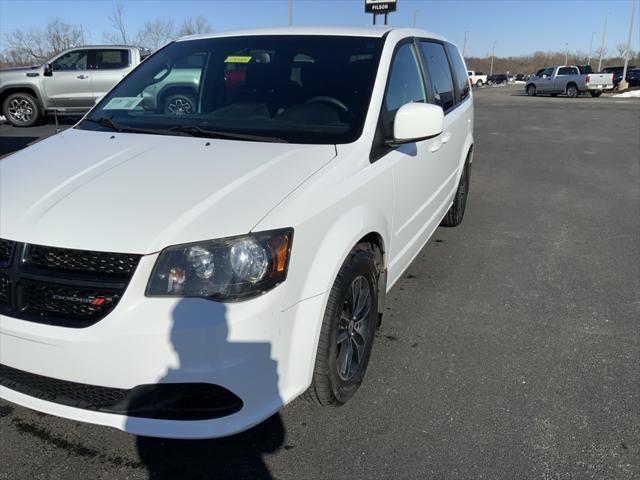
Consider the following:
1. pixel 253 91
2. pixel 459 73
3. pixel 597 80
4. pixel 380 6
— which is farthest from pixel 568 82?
pixel 253 91

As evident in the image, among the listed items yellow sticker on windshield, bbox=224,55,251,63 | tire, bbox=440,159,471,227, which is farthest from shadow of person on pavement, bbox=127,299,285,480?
tire, bbox=440,159,471,227

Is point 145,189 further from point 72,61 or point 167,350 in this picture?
point 72,61

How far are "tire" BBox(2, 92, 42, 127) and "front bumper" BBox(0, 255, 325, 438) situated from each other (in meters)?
13.3

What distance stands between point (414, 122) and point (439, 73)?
184 cm

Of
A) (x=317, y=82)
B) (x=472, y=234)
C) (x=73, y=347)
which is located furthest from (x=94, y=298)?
(x=472, y=234)

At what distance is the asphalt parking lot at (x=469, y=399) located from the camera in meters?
→ 2.34

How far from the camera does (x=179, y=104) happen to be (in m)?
3.45

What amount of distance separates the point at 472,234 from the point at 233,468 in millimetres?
3977

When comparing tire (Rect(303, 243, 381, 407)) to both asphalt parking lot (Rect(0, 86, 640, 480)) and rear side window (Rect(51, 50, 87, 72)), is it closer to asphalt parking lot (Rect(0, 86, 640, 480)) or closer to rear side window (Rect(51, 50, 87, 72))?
asphalt parking lot (Rect(0, 86, 640, 480))

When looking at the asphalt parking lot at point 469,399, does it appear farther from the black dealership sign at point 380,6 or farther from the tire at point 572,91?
the tire at point 572,91

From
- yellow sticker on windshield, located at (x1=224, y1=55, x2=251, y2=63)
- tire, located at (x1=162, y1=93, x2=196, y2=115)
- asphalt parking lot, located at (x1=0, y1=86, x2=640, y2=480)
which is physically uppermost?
yellow sticker on windshield, located at (x1=224, y1=55, x2=251, y2=63)

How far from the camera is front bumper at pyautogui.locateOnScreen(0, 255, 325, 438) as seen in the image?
1.95 meters

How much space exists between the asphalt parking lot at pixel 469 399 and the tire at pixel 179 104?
1866mm

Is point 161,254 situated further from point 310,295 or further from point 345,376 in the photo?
point 345,376
